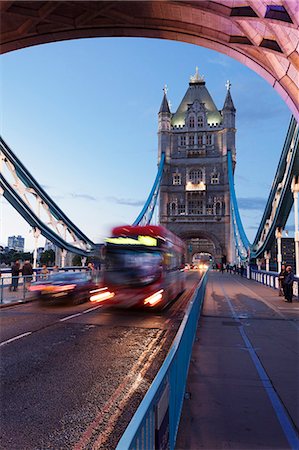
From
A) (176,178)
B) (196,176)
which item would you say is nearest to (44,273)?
(176,178)

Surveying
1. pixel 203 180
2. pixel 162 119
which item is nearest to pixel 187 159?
pixel 203 180

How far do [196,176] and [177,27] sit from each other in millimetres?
69331

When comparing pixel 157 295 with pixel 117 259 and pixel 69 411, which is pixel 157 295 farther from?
pixel 69 411

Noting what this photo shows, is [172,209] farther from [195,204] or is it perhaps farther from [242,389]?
[242,389]

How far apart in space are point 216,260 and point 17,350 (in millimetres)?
74721

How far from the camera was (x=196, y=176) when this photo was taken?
84.9 m

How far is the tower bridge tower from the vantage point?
266 feet

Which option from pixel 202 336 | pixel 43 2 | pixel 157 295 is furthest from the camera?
pixel 43 2

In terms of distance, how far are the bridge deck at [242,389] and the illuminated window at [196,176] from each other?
7548 centimetres

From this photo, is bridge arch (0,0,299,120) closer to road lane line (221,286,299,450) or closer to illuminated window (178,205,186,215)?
road lane line (221,286,299,450)

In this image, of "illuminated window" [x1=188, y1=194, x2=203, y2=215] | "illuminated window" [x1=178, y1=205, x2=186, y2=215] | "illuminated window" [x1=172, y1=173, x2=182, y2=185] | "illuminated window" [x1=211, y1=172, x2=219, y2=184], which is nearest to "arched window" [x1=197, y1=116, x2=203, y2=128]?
"illuminated window" [x1=211, y1=172, x2=219, y2=184]

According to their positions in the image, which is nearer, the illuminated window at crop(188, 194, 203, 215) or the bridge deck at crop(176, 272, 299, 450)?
the bridge deck at crop(176, 272, 299, 450)

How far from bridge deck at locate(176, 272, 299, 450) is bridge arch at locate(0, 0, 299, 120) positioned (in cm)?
1007

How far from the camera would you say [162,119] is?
91312 millimetres
